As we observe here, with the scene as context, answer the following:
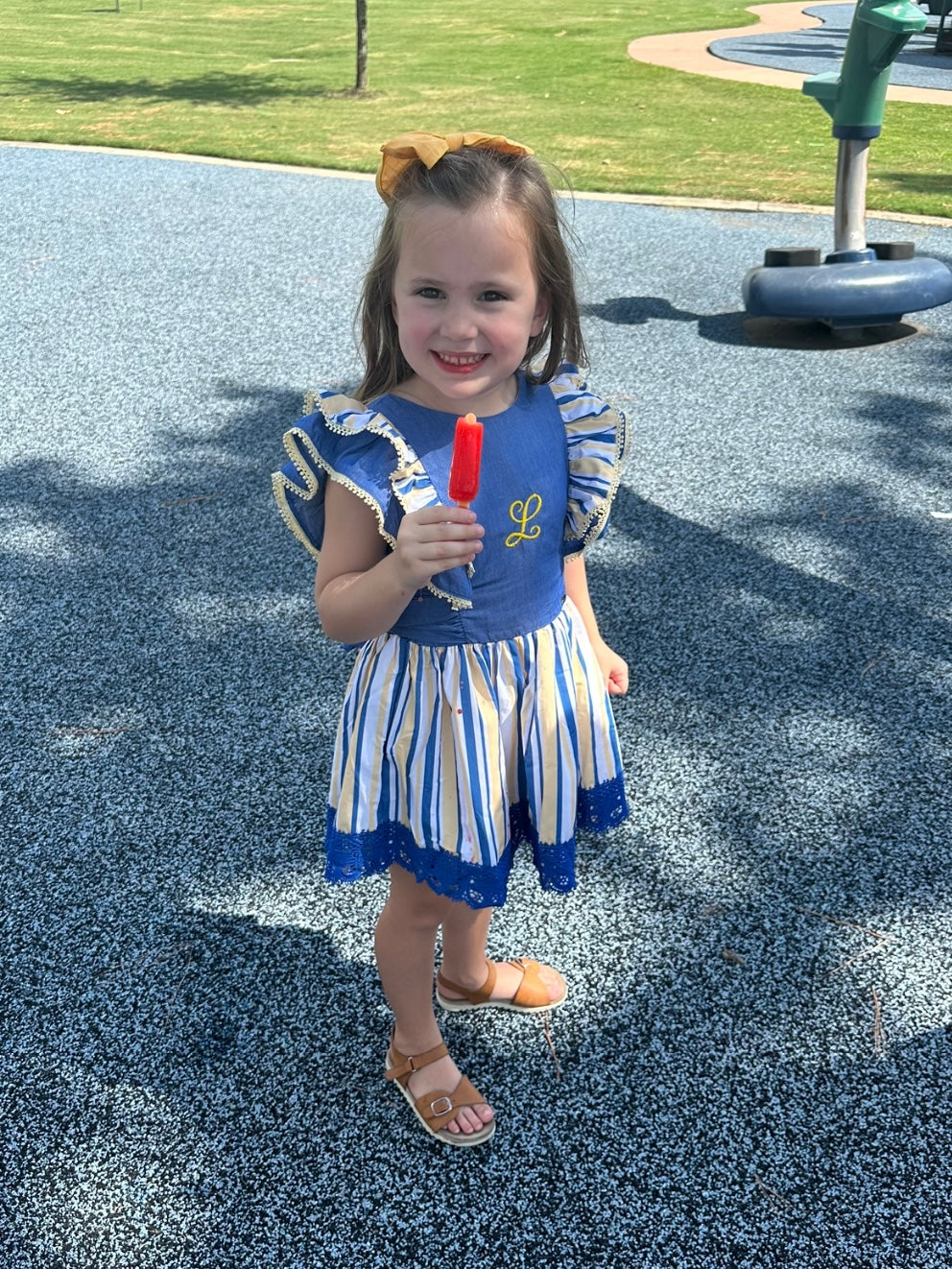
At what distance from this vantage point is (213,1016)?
76.4 inches

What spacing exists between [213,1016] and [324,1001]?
7.2 inches

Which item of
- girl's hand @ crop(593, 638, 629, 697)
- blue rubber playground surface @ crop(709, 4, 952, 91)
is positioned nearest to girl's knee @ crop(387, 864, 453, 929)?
girl's hand @ crop(593, 638, 629, 697)

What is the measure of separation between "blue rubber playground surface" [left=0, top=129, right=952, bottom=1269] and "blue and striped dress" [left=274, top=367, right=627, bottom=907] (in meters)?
0.42

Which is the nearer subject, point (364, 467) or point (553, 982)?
point (364, 467)

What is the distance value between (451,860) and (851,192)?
4.14m

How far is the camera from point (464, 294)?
144cm

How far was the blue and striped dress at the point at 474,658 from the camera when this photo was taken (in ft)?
5.02

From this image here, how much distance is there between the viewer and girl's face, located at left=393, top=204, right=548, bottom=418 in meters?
1.43

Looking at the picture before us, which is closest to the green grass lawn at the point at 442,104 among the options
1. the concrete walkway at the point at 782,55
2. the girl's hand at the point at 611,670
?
the concrete walkway at the point at 782,55

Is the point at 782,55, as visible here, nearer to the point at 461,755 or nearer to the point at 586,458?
the point at 586,458

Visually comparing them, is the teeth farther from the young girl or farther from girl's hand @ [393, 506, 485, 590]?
girl's hand @ [393, 506, 485, 590]

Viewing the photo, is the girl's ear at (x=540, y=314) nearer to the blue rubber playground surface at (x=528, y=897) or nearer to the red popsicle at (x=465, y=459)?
the red popsicle at (x=465, y=459)

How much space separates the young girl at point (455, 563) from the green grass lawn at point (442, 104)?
19.1ft

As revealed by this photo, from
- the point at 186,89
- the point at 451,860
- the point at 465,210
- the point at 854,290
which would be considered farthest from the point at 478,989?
the point at 186,89
